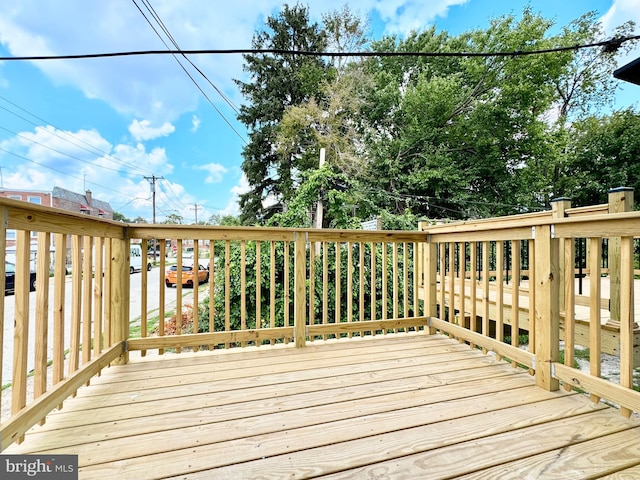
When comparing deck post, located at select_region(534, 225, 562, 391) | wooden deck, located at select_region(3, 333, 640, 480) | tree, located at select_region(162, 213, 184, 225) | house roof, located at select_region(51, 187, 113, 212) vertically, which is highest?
house roof, located at select_region(51, 187, 113, 212)

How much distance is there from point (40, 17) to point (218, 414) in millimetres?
12504

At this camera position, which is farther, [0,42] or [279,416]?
[0,42]

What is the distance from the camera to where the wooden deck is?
1.13 m

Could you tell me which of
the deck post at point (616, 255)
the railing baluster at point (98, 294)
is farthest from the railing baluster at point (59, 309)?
the deck post at point (616, 255)

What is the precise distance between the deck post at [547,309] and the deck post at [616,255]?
94cm

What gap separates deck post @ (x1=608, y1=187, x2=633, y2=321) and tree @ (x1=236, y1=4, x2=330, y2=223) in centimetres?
1012

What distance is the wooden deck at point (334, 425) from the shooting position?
113 centimetres

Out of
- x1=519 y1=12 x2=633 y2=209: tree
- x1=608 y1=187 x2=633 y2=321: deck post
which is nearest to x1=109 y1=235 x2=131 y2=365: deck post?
x1=608 y1=187 x2=633 y2=321: deck post

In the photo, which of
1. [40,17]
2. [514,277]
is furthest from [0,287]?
[40,17]

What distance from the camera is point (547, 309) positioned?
5.83 ft

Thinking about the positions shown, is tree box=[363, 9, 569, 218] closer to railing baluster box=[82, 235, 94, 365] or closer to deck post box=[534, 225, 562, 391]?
deck post box=[534, 225, 562, 391]

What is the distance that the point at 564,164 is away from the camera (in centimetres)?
1170

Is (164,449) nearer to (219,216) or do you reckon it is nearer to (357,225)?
(357,225)

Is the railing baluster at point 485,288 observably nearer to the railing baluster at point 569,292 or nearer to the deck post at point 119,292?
the railing baluster at point 569,292
